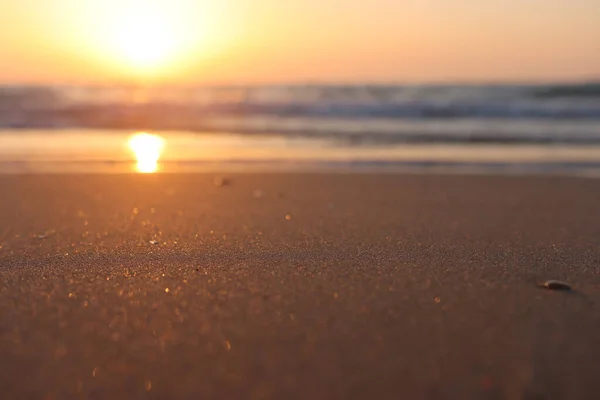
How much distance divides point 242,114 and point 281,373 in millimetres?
16295

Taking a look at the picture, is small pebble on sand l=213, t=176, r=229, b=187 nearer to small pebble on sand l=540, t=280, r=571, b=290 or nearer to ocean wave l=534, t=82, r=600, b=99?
small pebble on sand l=540, t=280, r=571, b=290

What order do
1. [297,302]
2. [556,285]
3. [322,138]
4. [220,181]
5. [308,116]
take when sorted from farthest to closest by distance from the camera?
[308,116]
[322,138]
[220,181]
[556,285]
[297,302]

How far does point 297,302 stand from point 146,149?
703cm

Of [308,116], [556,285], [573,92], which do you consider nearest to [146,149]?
[556,285]

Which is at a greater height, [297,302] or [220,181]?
[220,181]

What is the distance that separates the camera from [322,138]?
429 inches

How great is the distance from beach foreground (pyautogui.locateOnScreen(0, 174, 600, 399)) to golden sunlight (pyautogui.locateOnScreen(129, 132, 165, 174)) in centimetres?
279

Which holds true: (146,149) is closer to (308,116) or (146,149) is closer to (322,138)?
(322,138)

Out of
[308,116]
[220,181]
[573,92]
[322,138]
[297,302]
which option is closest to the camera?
[297,302]

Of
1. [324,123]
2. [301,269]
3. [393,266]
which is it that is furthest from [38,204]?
[324,123]

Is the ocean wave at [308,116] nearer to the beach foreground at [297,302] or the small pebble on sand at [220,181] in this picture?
the small pebble on sand at [220,181]

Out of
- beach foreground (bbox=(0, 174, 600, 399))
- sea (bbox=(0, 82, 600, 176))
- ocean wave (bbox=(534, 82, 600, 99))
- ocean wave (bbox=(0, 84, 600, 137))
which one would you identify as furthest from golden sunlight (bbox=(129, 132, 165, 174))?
ocean wave (bbox=(534, 82, 600, 99))

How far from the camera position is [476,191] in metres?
5.01

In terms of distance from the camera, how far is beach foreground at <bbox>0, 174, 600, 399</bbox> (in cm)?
159
